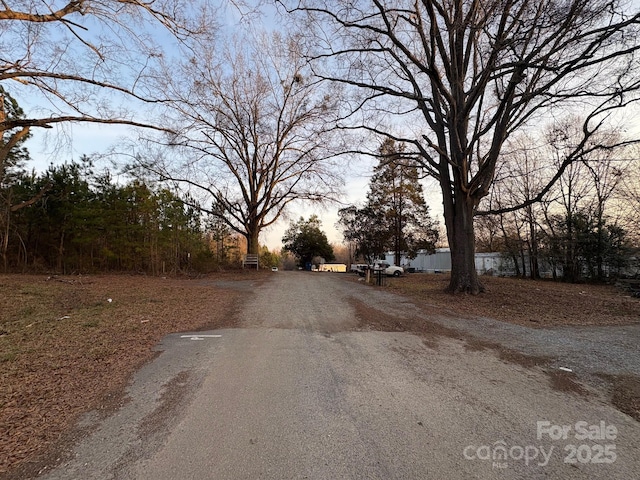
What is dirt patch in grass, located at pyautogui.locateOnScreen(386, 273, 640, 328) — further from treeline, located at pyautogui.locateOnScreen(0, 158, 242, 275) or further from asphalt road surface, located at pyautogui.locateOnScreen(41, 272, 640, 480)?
treeline, located at pyautogui.locateOnScreen(0, 158, 242, 275)

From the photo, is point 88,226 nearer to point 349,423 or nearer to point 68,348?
point 68,348

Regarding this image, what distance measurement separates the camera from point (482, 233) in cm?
2673

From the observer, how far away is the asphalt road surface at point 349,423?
2.03 m

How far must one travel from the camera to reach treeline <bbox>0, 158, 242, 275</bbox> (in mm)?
14844

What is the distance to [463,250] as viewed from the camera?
10328 millimetres

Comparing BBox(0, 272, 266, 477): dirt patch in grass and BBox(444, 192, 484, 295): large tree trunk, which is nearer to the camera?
BBox(0, 272, 266, 477): dirt patch in grass

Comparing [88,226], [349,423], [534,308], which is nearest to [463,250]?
[534,308]

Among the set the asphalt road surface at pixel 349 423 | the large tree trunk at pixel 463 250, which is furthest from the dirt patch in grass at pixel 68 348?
the large tree trunk at pixel 463 250

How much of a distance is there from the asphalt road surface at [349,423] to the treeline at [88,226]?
13.5 m

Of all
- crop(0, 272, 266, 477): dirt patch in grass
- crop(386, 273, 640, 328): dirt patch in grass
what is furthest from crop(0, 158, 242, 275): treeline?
crop(386, 273, 640, 328): dirt patch in grass

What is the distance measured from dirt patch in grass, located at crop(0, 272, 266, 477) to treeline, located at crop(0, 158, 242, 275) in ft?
22.0

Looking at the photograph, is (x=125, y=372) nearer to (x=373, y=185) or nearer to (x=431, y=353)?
(x=431, y=353)

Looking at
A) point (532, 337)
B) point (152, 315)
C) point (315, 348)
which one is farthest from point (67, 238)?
point (532, 337)

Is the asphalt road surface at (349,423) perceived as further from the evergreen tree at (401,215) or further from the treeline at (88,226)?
the evergreen tree at (401,215)
